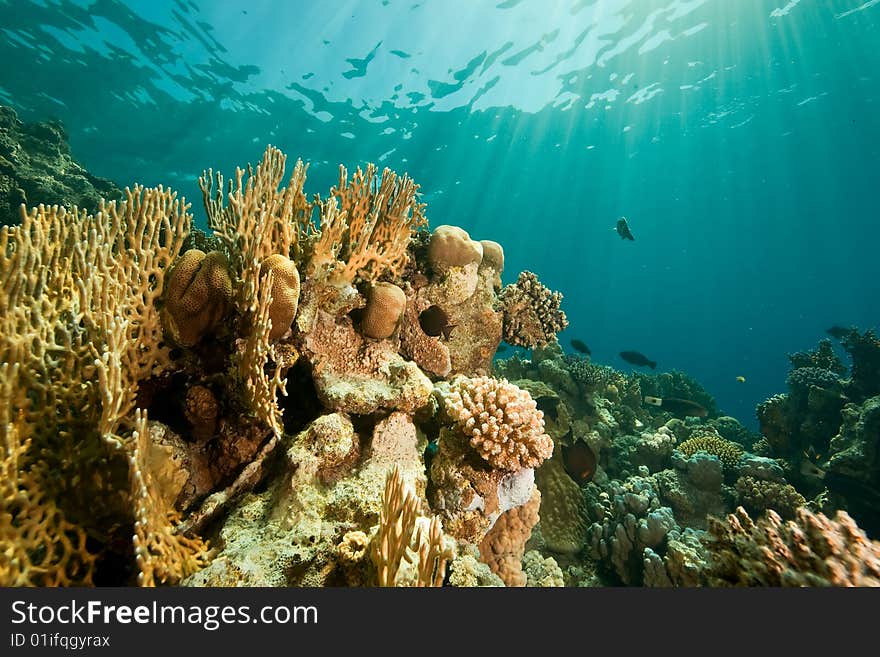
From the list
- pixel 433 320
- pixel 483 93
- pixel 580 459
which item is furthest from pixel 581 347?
pixel 483 93

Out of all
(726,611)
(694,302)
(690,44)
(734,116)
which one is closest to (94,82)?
(726,611)

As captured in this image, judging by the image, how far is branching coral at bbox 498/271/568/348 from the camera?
6328 millimetres

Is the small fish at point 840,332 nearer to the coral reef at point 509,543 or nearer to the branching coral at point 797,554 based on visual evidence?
the branching coral at point 797,554

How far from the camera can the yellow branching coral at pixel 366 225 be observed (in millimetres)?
3758

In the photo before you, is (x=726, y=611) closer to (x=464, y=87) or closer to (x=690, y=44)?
(x=464, y=87)

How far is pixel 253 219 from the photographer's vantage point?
10.6 ft

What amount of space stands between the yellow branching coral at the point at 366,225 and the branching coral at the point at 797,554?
3975mm

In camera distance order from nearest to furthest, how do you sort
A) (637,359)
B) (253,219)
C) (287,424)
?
(253,219) → (287,424) → (637,359)

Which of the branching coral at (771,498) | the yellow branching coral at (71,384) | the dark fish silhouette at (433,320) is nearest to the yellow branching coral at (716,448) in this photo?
the branching coral at (771,498)

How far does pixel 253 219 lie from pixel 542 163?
4308 centimetres

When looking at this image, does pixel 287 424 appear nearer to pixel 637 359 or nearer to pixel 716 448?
pixel 716 448

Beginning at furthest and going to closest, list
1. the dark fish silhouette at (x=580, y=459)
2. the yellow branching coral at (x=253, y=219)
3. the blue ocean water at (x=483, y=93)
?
1. the blue ocean water at (x=483, y=93)
2. the dark fish silhouette at (x=580, y=459)
3. the yellow branching coral at (x=253, y=219)

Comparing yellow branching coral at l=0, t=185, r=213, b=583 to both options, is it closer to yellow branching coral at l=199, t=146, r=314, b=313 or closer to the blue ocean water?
yellow branching coral at l=199, t=146, r=314, b=313

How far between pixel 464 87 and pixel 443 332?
26936mm
